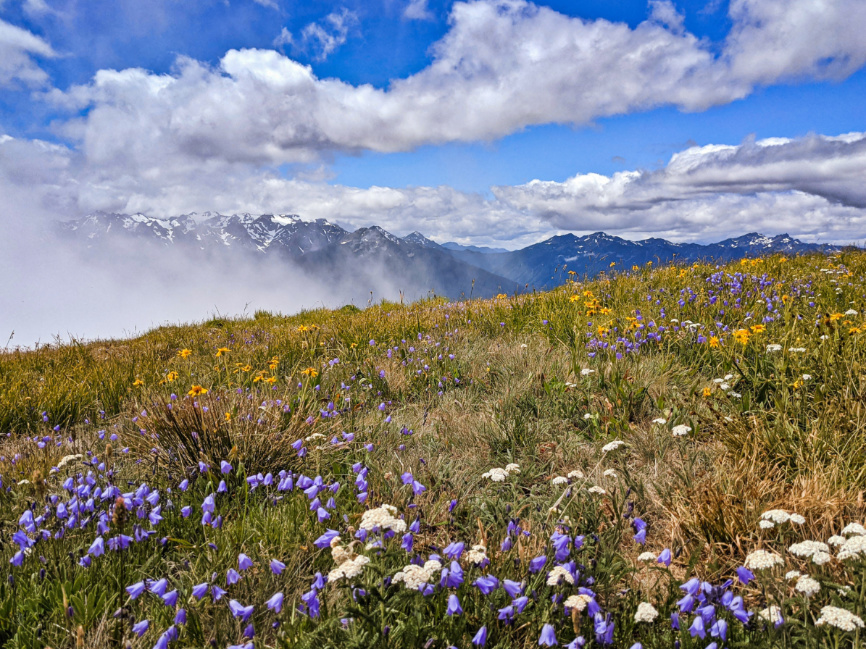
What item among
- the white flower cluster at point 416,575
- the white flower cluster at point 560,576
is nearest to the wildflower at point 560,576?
the white flower cluster at point 560,576

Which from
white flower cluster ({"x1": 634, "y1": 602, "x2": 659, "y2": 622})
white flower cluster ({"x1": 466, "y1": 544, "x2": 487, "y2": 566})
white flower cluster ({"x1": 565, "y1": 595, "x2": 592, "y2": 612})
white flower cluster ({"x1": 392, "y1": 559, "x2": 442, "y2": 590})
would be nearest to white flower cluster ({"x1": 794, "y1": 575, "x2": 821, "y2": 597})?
white flower cluster ({"x1": 634, "y1": 602, "x2": 659, "y2": 622})

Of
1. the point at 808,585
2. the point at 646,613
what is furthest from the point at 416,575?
the point at 808,585

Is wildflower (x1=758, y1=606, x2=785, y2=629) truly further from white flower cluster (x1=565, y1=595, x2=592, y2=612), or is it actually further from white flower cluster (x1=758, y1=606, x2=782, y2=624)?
white flower cluster (x1=565, y1=595, x2=592, y2=612)

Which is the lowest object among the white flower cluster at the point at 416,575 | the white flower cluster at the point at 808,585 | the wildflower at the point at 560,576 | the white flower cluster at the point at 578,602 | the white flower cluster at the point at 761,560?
the white flower cluster at the point at 808,585

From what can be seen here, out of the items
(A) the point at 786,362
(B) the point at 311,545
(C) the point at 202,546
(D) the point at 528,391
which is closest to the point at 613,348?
(D) the point at 528,391

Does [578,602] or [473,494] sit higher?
[578,602]

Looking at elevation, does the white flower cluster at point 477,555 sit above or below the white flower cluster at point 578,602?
above

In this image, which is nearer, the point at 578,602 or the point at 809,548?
the point at 578,602

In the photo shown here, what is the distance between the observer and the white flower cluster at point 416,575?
1.74 metres

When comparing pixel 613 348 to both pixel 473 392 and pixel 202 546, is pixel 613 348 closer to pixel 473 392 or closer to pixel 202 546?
pixel 473 392

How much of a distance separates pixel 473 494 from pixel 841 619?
207 cm

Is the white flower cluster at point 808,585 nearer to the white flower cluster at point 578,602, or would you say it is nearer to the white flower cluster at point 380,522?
the white flower cluster at point 578,602

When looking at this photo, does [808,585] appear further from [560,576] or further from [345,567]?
[345,567]

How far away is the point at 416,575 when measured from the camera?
1781 millimetres
